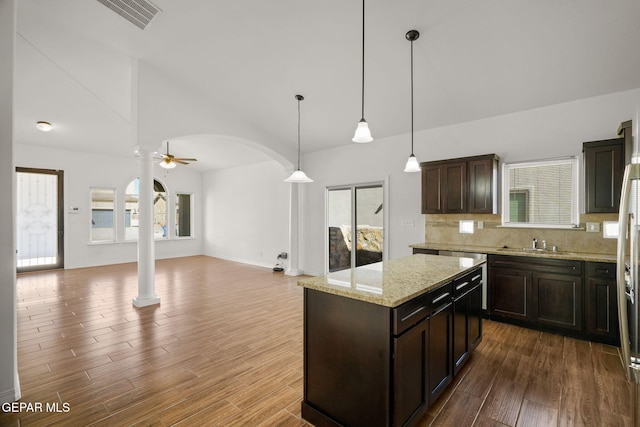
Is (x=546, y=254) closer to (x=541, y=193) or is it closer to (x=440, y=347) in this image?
(x=541, y=193)

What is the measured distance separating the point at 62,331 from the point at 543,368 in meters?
5.29

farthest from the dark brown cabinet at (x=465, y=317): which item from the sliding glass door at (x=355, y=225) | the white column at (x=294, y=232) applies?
the white column at (x=294, y=232)

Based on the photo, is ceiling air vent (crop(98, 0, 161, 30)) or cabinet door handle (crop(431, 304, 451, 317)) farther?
ceiling air vent (crop(98, 0, 161, 30))

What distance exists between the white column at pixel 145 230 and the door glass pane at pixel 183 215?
17.8 ft

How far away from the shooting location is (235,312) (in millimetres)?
4266

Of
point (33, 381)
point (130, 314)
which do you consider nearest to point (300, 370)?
point (33, 381)

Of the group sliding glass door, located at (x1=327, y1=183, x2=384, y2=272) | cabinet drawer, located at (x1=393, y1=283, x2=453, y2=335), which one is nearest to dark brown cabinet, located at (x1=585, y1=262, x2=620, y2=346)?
cabinet drawer, located at (x1=393, y1=283, x2=453, y2=335)

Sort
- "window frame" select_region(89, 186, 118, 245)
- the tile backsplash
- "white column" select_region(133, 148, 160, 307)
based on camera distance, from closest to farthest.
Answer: the tile backsplash
"white column" select_region(133, 148, 160, 307)
"window frame" select_region(89, 186, 118, 245)

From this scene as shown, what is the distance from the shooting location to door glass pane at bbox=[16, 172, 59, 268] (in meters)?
6.72

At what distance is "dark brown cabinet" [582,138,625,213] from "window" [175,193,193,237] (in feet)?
32.6

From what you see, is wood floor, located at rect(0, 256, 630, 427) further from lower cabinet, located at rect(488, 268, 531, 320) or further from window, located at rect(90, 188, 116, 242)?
window, located at rect(90, 188, 116, 242)

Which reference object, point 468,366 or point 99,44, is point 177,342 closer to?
point 468,366

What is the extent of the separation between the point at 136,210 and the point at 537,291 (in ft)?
31.7

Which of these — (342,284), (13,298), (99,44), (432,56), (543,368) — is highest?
(99,44)
